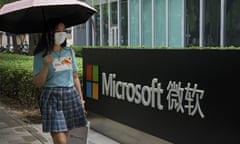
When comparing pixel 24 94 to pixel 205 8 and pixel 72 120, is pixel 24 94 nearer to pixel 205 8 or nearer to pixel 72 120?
pixel 72 120

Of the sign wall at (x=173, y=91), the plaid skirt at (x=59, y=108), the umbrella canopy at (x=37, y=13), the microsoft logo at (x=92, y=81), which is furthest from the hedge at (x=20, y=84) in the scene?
the plaid skirt at (x=59, y=108)

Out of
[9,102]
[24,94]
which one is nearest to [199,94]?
[24,94]

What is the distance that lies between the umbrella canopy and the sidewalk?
6.99 ft

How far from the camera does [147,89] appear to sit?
5609 mm

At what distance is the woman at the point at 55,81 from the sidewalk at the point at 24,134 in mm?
2336

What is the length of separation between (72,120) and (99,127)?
285 centimetres

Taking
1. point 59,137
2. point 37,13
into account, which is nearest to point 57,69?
point 59,137

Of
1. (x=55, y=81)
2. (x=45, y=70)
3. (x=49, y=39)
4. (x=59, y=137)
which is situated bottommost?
(x=59, y=137)

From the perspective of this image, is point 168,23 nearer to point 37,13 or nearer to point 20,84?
point 20,84

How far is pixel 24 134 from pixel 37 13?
10.0ft

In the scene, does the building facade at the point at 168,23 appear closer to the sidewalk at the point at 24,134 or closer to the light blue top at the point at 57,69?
the sidewalk at the point at 24,134

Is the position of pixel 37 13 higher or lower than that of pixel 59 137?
higher

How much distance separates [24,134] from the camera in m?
7.29

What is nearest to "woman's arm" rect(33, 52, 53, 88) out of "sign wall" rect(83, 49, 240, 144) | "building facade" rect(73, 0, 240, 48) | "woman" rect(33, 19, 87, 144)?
"woman" rect(33, 19, 87, 144)
